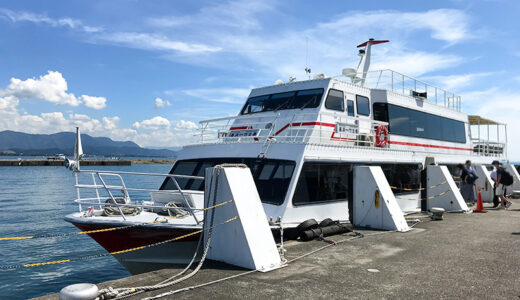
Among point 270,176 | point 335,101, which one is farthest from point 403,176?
point 270,176

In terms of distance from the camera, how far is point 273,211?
27.0 feet

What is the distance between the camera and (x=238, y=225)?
583cm

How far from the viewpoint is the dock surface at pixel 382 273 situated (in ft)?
15.7

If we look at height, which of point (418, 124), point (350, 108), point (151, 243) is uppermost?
point (350, 108)

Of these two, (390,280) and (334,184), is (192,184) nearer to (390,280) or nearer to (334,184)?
(334,184)

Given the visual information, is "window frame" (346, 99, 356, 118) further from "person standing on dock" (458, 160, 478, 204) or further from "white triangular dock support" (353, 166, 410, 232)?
"person standing on dock" (458, 160, 478, 204)

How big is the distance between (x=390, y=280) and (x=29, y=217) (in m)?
21.7

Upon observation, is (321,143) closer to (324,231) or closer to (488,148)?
(324,231)

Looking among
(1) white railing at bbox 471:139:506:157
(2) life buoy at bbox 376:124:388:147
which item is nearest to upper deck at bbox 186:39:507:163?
(2) life buoy at bbox 376:124:388:147

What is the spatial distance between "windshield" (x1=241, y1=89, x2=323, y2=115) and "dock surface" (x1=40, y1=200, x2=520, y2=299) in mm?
4266

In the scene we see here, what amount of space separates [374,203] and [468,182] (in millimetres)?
7900

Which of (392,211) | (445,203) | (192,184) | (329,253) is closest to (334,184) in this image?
(392,211)

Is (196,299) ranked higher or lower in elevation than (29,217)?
higher

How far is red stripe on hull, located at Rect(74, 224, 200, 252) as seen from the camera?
6980mm
